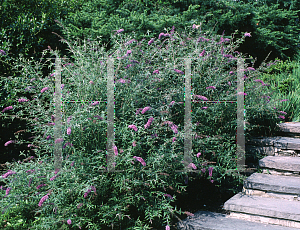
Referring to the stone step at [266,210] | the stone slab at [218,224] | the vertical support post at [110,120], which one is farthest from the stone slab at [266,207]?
the vertical support post at [110,120]

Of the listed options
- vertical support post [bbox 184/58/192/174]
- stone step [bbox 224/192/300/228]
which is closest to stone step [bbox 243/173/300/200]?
stone step [bbox 224/192/300/228]

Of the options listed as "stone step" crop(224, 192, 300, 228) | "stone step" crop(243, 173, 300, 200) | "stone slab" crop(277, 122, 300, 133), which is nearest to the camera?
"stone step" crop(224, 192, 300, 228)

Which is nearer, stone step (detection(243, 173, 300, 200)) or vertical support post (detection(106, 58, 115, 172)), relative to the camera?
vertical support post (detection(106, 58, 115, 172))

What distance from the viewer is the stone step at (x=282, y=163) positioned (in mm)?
3809

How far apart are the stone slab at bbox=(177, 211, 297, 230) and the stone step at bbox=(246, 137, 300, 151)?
1.63 metres

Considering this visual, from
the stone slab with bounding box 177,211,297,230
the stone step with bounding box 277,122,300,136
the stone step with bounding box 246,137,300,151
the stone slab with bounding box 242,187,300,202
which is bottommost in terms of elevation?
the stone slab with bounding box 177,211,297,230

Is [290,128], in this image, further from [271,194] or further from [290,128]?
[271,194]

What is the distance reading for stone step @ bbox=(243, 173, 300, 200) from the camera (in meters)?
3.33

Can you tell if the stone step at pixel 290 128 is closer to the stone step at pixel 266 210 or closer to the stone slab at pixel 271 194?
the stone slab at pixel 271 194

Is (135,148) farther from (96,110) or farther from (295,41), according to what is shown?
(295,41)

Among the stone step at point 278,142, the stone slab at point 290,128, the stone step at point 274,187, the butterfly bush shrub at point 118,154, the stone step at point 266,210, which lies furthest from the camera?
the stone slab at point 290,128

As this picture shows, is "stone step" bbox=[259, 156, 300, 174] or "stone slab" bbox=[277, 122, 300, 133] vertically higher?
"stone slab" bbox=[277, 122, 300, 133]

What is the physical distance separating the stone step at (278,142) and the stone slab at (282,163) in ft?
0.75

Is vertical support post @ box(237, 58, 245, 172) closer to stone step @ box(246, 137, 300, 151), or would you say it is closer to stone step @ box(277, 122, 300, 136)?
stone step @ box(246, 137, 300, 151)
